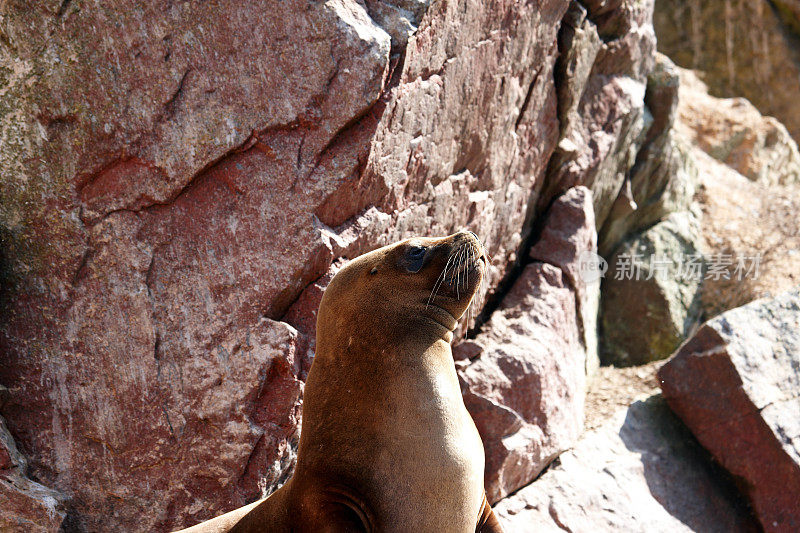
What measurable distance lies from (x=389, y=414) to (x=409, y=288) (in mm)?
516

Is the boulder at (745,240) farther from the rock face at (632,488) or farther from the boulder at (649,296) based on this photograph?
the rock face at (632,488)

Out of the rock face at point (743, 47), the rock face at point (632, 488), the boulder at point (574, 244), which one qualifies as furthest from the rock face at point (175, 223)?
the rock face at point (743, 47)

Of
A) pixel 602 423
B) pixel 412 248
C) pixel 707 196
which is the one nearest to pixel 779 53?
pixel 707 196

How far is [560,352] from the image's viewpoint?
517cm

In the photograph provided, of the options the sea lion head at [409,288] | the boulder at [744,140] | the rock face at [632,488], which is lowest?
the rock face at [632,488]

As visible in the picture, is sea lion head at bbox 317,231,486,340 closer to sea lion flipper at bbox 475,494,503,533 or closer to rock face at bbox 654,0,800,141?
sea lion flipper at bbox 475,494,503,533

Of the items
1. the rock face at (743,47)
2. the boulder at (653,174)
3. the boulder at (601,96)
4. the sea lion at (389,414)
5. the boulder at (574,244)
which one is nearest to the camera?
the sea lion at (389,414)

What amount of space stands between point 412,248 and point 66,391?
172 centimetres

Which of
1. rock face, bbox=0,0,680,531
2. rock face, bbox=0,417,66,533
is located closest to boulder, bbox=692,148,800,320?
rock face, bbox=0,0,680,531

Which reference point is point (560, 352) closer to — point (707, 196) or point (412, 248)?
point (412, 248)

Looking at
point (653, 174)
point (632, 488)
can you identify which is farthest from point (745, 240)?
point (632, 488)

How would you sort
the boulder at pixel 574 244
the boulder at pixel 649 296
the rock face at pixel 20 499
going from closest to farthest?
1. the rock face at pixel 20 499
2. the boulder at pixel 574 244
3. the boulder at pixel 649 296

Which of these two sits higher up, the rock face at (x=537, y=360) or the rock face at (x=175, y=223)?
the rock face at (x=175, y=223)

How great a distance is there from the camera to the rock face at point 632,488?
4.51 meters
